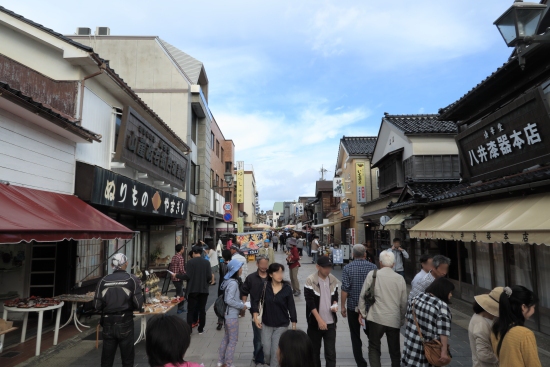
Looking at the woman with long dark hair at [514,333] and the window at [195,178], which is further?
the window at [195,178]

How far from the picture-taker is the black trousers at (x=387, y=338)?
16.4 feet

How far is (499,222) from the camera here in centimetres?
721

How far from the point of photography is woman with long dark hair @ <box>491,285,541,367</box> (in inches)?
118

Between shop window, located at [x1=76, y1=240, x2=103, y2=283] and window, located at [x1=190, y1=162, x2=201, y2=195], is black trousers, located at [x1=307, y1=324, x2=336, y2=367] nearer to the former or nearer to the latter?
shop window, located at [x1=76, y1=240, x2=103, y2=283]

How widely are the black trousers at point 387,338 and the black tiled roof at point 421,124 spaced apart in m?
12.7

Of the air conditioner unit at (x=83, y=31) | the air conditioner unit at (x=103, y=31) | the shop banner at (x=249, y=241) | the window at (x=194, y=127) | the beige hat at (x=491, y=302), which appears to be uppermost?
the air conditioner unit at (x=83, y=31)

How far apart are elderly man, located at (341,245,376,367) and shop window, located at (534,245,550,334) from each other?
14.6 feet

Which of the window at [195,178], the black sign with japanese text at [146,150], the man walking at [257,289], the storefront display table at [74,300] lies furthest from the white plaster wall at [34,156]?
the window at [195,178]

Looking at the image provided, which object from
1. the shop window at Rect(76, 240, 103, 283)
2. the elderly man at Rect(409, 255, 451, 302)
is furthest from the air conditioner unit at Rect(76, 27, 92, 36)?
the elderly man at Rect(409, 255, 451, 302)

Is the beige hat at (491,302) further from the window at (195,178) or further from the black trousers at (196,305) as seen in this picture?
the window at (195,178)

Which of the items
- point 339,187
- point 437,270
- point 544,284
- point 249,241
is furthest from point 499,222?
point 339,187

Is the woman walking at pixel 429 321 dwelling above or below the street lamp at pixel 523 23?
below

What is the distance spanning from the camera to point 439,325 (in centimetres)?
402

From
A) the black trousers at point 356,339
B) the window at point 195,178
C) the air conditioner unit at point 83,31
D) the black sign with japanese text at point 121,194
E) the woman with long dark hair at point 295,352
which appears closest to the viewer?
the woman with long dark hair at point 295,352
